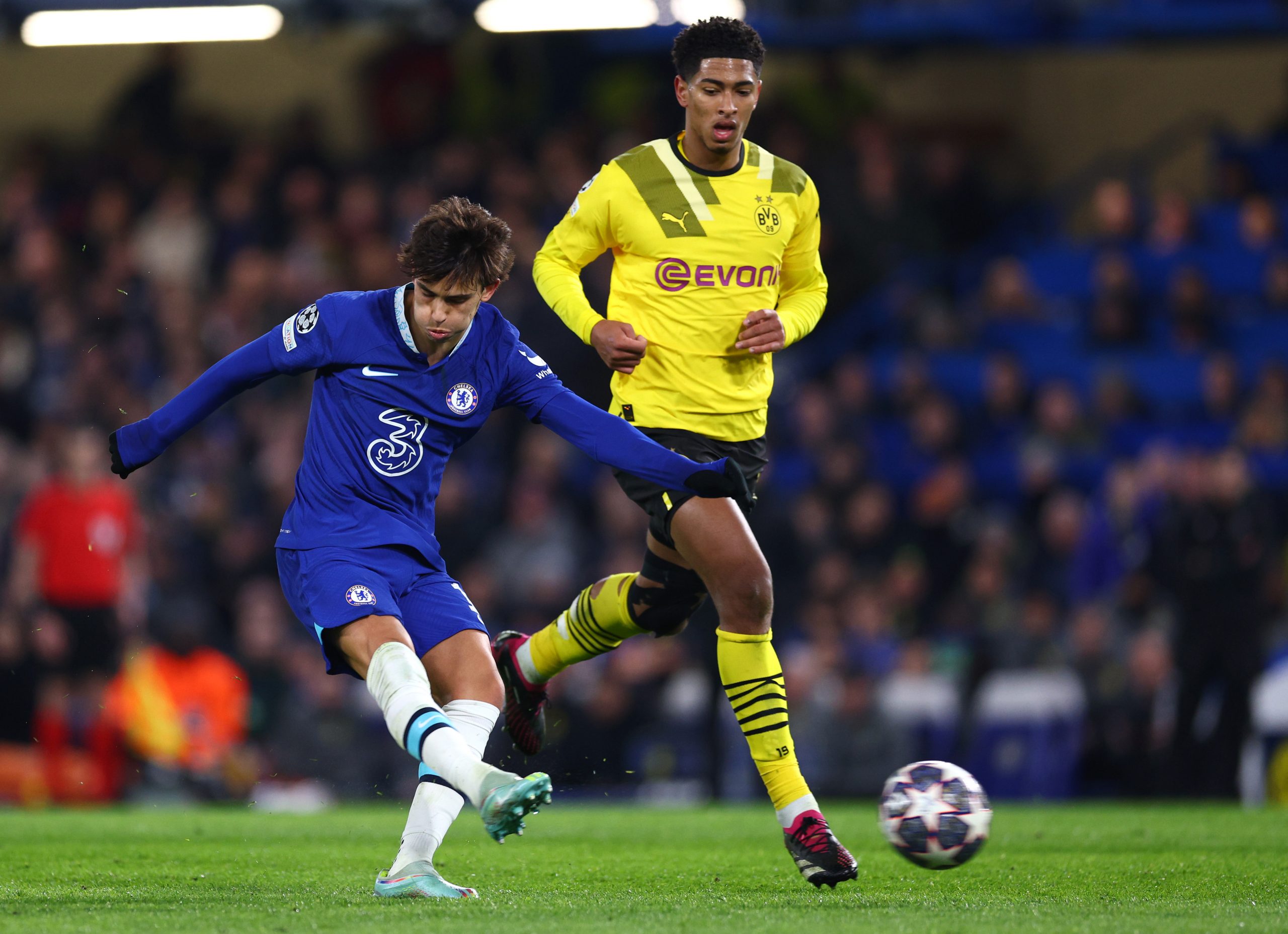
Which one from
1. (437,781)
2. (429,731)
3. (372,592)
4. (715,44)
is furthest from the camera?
(715,44)

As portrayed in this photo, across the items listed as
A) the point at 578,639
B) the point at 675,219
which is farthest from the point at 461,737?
the point at 675,219

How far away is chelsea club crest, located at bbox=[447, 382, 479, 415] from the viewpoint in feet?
18.0

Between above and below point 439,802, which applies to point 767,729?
above

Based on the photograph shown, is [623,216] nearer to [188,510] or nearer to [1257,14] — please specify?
[188,510]

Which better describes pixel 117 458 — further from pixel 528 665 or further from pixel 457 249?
pixel 528 665

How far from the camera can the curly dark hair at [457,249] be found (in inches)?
205

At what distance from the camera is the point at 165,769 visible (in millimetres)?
11711

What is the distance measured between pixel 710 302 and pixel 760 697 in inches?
51.6

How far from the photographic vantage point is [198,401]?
17.7 feet

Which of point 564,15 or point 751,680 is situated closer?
point 751,680

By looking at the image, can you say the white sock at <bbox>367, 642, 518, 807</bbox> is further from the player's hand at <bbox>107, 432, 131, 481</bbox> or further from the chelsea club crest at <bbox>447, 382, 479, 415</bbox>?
the player's hand at <bbox>107, 432, 131, 481</bbox>

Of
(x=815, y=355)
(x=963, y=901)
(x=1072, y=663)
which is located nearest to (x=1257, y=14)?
(x=815, y=355)

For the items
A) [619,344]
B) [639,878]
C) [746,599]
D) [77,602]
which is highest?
[619,344]

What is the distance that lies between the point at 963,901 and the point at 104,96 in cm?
1545
